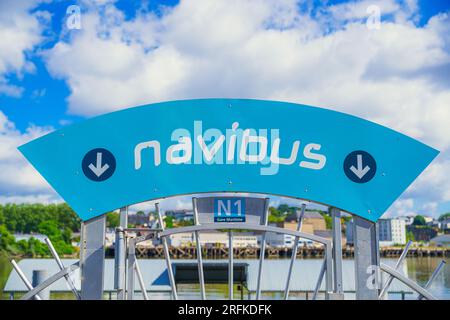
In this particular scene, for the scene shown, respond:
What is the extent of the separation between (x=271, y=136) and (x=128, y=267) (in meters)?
1.72

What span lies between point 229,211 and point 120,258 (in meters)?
1.02

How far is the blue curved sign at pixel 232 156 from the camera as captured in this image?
172 inches

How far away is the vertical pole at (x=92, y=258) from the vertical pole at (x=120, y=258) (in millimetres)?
186

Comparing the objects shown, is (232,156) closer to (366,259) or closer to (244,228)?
(244,228)

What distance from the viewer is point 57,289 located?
7238 mm

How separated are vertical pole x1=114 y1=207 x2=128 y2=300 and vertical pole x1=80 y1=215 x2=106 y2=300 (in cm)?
19

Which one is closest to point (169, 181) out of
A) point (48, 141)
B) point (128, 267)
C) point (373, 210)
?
point (128, 267)

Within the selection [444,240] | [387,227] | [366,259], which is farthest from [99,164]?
[444,240]

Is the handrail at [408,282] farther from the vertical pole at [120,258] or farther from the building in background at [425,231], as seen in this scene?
the building in background at [425,231]

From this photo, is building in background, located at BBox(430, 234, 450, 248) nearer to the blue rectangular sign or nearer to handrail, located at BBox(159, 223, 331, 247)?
handrail, located at BBox(159, 223, 331, 247)

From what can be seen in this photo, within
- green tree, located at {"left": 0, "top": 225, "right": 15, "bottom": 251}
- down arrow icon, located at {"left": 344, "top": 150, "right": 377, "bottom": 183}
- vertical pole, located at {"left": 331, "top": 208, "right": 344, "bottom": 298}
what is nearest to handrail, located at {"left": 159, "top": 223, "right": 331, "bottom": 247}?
vertical pole, located at {"left": 331, "top": 208, "right": 344, "bottom": 298}

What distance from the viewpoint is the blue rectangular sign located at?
4336mm

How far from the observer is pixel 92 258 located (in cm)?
438

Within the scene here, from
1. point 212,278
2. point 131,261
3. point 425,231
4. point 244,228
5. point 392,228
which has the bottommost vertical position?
point 212,278
